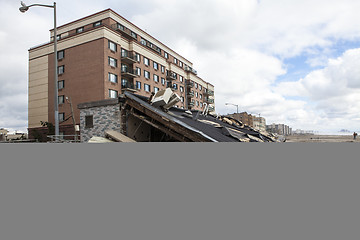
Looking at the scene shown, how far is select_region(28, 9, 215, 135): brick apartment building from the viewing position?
31.2m

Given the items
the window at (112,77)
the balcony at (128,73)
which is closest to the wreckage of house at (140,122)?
the window at (112,77)

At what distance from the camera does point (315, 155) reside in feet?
7.02

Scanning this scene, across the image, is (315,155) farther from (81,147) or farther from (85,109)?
(85,109)

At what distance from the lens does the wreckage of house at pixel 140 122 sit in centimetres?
1085

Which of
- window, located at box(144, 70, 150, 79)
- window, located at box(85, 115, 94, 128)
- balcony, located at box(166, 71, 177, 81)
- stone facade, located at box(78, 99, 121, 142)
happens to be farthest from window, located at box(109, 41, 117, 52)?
window, located at box(85, 115, 94, 128)

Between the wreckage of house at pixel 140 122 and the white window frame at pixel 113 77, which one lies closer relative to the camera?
the wreckage of house at pixel 140 122

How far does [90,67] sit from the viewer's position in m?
31.5

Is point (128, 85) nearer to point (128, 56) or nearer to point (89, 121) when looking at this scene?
point (128, 56)

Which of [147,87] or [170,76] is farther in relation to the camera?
[170,76]

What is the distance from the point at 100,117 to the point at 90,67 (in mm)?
20648

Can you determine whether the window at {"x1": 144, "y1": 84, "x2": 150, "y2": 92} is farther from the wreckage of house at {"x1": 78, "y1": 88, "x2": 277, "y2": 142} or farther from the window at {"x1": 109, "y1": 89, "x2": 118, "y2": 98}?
the wreckage of house at {"x1": 78, "y1": 88, "x2": 277, "y2": 142}

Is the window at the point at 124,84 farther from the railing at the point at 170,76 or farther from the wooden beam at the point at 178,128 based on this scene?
the wooden beam at the point at 178,128

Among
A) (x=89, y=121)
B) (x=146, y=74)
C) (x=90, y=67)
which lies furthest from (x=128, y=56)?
(x=89, y=121)

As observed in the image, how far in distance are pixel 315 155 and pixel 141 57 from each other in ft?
131
